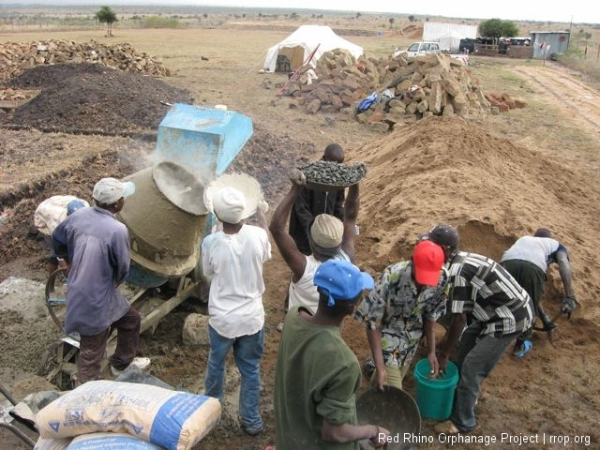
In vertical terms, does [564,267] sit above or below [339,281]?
below

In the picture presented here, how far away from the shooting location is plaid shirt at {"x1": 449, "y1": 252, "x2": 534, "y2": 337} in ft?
12.1

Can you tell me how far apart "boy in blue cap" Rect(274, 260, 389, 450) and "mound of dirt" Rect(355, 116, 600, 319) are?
3.63 m

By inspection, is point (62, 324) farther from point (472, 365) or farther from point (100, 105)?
point (100, 105)

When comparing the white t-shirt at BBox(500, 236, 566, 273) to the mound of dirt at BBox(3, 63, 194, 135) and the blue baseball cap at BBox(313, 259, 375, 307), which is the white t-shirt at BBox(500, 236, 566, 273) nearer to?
the blue baseball cap at BBox(313, 259, 375, 307)

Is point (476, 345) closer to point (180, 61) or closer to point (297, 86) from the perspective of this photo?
point (297, 86)

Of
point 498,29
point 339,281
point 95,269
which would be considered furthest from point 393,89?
point 498,29

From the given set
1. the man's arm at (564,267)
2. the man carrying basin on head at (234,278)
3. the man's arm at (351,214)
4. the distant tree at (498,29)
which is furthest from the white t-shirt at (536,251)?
the distant tree at (498,29)

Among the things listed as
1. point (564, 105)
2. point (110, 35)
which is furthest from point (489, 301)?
point (110, 35)

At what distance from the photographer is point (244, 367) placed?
385 centimetres

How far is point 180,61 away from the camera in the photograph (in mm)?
29000

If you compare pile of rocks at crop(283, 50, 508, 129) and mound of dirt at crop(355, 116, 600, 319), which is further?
pile of rocks at crop(283, 50, 508, 129)

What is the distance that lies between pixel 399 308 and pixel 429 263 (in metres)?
0.50

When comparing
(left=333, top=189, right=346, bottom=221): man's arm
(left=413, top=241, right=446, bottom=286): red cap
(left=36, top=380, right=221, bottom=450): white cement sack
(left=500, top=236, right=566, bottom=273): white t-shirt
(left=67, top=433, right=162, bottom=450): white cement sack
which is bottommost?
(left=67, top=433, right=162, bottom=450): white cement sack

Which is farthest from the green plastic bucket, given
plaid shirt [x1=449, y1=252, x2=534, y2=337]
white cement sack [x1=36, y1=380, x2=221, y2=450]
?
white cement sack [x1=36, y1=380, x2=221, y2=450]
